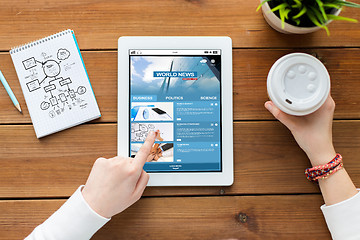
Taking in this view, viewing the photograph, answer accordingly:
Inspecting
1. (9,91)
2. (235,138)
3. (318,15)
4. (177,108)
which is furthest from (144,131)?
(318,15)

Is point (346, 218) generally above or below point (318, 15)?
below

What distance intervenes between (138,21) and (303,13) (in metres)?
0.36

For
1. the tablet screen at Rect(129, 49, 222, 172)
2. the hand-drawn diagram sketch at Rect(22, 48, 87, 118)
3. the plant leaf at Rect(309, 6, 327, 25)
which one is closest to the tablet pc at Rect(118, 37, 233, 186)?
the tablet screen at Rect(129, 49, 222, 172)

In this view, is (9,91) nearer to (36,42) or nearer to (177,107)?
(36,42)

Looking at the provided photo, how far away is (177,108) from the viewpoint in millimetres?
685

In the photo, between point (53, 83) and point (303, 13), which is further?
point (53, 83)

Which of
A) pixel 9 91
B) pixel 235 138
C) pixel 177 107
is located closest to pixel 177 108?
pixel 177 107

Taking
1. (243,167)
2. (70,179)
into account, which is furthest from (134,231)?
(243,167)

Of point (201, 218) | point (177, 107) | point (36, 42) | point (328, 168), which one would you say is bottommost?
point (201, 218)

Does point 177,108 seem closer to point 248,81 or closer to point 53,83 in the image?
point 248,81

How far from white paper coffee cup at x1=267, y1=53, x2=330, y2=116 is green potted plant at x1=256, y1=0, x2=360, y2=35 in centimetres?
6

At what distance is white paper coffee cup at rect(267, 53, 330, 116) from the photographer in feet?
1.98

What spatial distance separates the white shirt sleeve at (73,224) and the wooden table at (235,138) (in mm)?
70

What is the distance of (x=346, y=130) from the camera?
0.70 m
